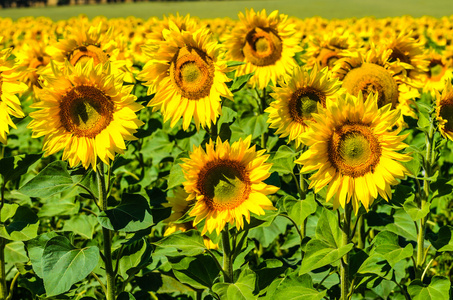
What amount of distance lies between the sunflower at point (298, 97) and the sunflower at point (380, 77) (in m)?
0.24

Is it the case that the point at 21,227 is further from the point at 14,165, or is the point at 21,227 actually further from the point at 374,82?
the point at 374,82

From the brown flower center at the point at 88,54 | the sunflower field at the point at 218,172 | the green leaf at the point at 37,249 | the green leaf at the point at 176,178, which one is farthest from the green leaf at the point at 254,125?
the green leaf at the point at 37,249

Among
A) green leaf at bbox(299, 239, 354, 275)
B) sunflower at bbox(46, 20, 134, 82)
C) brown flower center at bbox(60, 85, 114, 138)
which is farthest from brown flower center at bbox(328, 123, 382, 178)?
sunflower at bbox(46, 20, 134, 82)

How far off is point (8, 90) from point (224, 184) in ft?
3.76

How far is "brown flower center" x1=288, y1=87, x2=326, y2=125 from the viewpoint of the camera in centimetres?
259

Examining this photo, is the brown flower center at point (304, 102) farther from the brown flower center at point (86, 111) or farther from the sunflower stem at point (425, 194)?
the brown flower center at point (86, 111)

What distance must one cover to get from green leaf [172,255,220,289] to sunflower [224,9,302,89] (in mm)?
1471

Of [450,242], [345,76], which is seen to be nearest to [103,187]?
[345,76]

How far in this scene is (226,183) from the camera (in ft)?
7.36

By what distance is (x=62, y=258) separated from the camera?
228cm

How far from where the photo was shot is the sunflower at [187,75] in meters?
2.48

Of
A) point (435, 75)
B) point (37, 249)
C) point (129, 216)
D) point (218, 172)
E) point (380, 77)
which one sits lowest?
point (37, 249)

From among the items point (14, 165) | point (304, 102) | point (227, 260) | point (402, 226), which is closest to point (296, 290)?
point (227, 260)

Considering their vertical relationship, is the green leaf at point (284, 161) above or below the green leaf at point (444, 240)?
above
